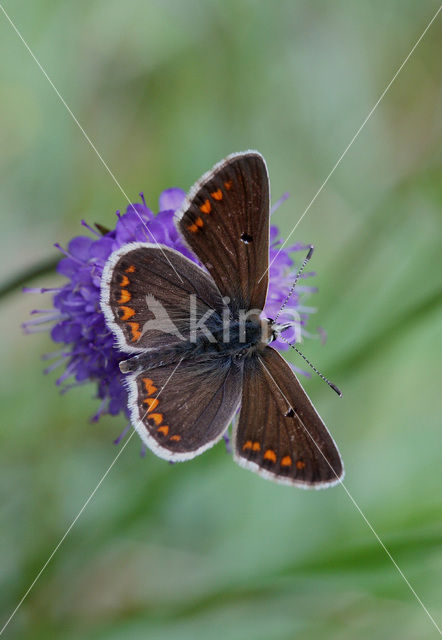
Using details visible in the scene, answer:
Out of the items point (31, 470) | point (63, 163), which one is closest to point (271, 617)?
point (31, 470)

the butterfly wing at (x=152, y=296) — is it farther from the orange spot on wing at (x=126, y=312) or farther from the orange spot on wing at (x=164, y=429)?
the orange spot on wing at (x=164, y=429)

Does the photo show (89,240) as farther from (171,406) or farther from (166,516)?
(166,516)

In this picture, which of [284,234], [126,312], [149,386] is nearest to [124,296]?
[126,312]

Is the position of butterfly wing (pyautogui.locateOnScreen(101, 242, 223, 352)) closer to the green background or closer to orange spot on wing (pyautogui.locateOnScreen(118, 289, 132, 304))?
orange spot on wing (pyautogui.locateOnScreen(118, 289, 132, 304))

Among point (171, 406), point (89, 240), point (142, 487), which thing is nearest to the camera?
point (171, 406)

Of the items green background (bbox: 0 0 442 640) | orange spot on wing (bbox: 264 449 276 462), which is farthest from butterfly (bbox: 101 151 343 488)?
green background (bbox: 0 0 442 640)

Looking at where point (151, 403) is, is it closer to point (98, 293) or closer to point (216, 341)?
point (216, 341)

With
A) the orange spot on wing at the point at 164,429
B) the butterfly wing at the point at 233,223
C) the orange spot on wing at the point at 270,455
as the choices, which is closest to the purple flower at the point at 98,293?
the butterfly wing at the point at 233,223

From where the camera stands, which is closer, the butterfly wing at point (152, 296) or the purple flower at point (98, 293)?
the butterfly wing at point (152, 296)
